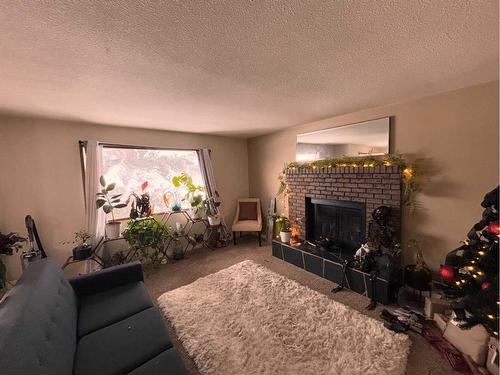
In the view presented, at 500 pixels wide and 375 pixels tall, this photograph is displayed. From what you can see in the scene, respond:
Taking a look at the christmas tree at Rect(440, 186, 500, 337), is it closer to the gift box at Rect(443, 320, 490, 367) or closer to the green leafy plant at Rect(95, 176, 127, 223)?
the gift box at Rect(443, 320, 490, 367)

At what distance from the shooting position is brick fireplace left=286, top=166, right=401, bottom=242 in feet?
8.21

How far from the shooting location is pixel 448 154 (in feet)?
7.18

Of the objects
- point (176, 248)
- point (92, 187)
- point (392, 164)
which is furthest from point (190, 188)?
point (392, 164)

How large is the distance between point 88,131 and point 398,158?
427 cm

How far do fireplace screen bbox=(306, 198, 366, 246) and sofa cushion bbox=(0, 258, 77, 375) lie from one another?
10.2ft

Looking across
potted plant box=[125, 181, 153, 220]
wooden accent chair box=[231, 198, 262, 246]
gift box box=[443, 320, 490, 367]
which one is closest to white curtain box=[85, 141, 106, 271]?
potted plant box=[125, 181, 153, 220]

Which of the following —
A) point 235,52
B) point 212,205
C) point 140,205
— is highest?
point 235,52

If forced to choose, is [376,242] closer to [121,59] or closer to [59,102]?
[121,59]

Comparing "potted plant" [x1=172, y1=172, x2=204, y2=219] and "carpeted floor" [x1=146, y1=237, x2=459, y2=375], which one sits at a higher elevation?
"potted plant" [x1=172, y1=172, x2=204, y2=219]

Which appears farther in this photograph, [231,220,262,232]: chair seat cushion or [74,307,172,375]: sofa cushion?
[231,220,262,232]: chair seat cushion

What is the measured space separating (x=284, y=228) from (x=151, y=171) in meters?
2.63

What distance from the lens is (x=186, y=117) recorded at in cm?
288

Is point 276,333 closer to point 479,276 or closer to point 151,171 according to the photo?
point 479,276

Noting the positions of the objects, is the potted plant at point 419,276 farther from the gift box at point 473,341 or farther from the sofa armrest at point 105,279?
the sofa armrest at point 105,279
